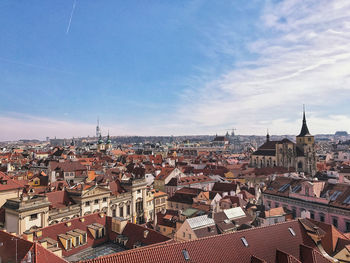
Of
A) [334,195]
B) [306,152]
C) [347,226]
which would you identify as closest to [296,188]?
[334,195]

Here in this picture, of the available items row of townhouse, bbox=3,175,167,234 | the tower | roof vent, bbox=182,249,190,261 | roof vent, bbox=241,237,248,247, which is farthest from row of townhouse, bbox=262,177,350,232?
the tower

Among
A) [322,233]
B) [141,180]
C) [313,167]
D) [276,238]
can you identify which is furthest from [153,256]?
[313,167]

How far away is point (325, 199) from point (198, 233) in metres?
19.4

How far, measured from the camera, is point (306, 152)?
122562 millimetres

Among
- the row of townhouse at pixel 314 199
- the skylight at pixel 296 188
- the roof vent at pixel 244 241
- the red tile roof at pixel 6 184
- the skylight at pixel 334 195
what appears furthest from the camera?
the skylight at pixel 296 188

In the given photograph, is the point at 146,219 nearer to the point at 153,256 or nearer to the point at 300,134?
the point at 153,256

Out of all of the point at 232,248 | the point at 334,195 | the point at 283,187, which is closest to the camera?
the point at 232,248

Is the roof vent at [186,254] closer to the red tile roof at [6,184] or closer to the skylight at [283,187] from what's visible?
the red tile roof at [6,184]

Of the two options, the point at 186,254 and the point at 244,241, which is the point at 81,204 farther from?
the point at 244,241

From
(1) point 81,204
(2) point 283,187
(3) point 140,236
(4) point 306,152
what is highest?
(4) point 306,152

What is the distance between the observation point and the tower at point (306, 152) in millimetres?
121250

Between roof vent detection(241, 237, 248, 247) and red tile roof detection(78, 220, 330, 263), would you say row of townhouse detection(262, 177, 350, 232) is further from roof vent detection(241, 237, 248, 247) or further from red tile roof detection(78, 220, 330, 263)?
roof vent detection(241, 237, 248, 247)

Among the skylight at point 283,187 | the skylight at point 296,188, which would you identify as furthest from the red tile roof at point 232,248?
the skylight at point 283,187

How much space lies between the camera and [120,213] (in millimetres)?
48594
